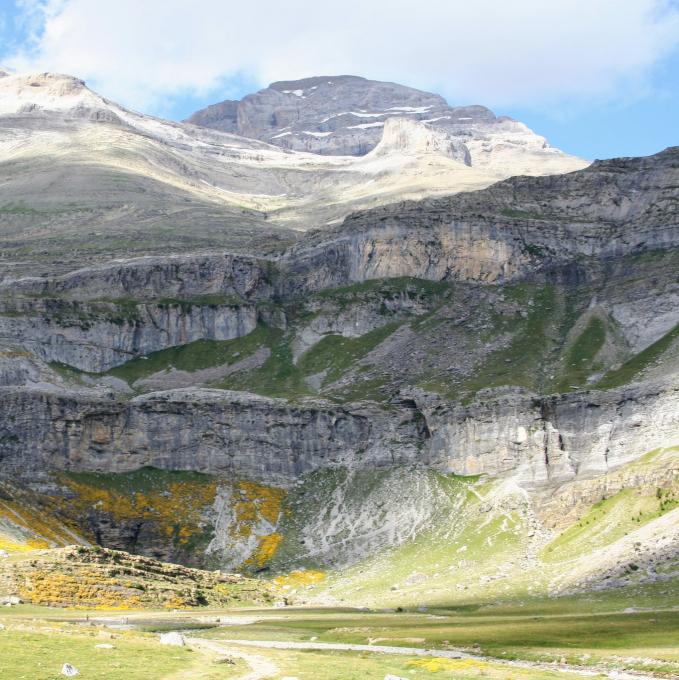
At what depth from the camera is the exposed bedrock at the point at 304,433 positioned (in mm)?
145250

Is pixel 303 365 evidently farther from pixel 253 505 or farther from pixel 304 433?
pixel 253 505

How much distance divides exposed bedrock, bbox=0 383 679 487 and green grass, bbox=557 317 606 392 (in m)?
8.50

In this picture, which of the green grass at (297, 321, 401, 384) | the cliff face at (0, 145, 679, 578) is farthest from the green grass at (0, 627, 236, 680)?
the green grass at (297, 321, 401, 384)

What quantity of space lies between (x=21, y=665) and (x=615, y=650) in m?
34.7

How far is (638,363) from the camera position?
15675 centimetres

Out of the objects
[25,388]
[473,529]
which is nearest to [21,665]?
[473,529]

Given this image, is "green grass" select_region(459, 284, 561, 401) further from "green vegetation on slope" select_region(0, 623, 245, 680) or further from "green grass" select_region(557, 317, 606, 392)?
"green vegetation on slope" select_region(0, 623, 245, 680)

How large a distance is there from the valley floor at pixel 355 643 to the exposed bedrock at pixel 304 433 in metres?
46.9

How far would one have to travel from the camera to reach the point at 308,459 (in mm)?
160750

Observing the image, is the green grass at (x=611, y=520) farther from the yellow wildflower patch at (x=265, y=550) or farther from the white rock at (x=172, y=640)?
the white rock at (x=172, y=640)

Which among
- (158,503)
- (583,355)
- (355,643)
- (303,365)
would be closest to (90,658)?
(355,643)

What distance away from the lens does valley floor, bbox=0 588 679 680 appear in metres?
49.8

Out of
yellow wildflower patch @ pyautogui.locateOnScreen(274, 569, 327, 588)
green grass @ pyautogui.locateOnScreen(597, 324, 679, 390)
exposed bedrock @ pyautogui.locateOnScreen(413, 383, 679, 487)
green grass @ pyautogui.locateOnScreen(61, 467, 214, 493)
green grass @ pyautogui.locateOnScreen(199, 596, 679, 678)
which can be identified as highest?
green grass @ pyautogui.locateOnScreen(597, 324, 679, 390)

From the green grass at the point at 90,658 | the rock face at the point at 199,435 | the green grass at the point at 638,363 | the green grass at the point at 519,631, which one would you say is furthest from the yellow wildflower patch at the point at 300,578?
the green grass at the point at 90,658
